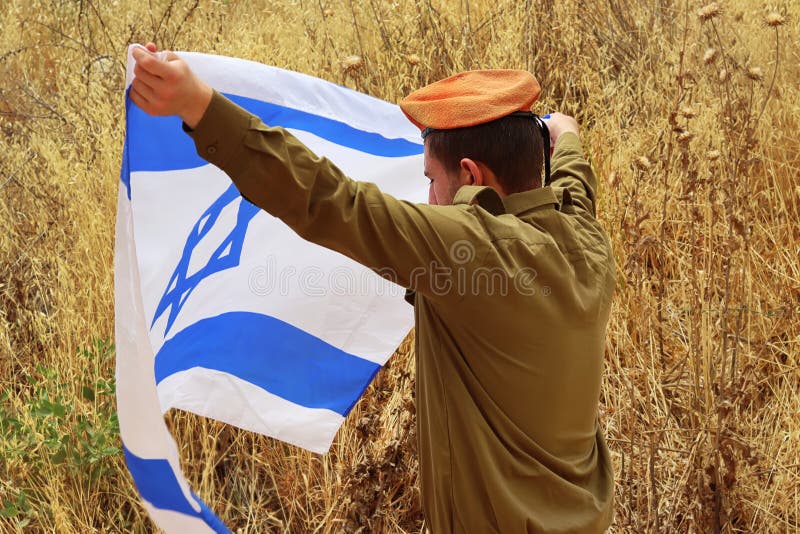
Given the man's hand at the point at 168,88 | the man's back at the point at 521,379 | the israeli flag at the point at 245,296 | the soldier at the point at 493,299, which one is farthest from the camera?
the israeli flag at the point at 245,296

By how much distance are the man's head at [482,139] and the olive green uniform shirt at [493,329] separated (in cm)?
7

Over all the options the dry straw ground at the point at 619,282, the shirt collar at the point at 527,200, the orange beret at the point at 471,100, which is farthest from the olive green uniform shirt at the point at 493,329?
the dry straw ground at the point at 619,282

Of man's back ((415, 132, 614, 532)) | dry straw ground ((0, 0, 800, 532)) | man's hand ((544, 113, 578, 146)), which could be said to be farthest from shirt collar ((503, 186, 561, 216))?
dry straw ground ((0, 0, 800, 532))

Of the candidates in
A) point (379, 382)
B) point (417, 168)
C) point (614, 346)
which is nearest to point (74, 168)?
point (379, 382)

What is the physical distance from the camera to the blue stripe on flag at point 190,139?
6.83ft

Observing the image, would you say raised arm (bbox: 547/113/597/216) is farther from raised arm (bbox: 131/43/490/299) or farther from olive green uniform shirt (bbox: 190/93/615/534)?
raised arm (bbox: 131/43/490/299)

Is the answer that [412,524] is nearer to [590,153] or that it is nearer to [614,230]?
[614,230]

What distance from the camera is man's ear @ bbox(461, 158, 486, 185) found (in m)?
1.58

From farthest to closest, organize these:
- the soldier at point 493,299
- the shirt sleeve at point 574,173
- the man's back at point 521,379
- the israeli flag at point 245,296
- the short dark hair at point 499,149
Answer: the israeli flag at point 245,296
the shirt sleeve at point 574,173
the short dark hair at point 499,149
the man's back at point 521,379
the soldier at point 493,299

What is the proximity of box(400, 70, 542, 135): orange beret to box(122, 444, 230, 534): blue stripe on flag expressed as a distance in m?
0.78

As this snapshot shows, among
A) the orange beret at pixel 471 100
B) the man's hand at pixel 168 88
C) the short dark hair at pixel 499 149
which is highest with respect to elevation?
the man's hand at pixel 168 88

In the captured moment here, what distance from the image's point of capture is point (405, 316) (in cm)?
225

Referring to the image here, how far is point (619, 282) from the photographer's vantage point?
3.31 m

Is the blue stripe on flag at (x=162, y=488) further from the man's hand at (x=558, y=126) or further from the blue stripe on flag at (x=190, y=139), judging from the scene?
the man's hand at (x=558, y=126)
